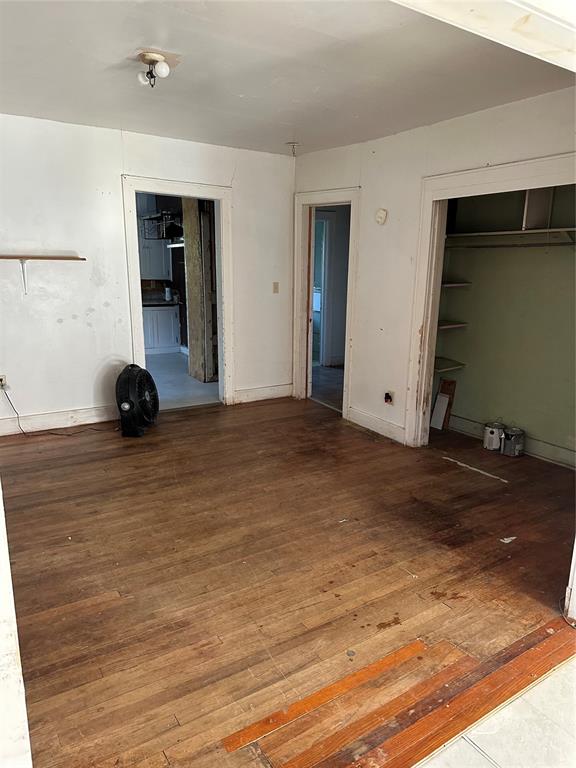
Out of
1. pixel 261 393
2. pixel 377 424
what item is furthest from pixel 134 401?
pixel 377 424

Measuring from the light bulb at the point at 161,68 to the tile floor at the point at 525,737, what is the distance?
3.17 meters

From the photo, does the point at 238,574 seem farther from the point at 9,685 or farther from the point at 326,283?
the point at 326,283

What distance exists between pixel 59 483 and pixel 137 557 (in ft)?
3.83

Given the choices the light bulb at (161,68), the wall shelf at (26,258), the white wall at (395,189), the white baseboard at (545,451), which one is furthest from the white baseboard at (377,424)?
the light bulb at (161,68)

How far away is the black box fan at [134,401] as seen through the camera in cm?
430

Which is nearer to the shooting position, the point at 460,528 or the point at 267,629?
the point at 267,629

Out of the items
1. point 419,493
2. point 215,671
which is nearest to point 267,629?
point 215,671

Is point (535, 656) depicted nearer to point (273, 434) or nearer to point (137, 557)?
point (137, 557)

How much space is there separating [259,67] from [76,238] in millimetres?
2363

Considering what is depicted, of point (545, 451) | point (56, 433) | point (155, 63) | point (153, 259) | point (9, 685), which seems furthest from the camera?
point (153, 259)

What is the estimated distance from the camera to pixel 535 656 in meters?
1.99

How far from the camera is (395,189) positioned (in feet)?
13.5

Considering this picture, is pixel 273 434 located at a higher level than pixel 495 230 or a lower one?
lower

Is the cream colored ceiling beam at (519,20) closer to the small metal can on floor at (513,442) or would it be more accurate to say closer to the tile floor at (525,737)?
the tile floor at (525,737)
